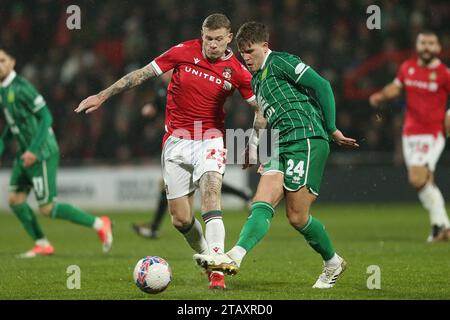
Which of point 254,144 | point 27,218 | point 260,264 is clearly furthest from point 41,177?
point 254,144

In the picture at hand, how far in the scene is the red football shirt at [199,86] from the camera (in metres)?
7.34

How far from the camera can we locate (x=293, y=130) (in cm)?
676

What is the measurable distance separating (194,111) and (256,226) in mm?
1454

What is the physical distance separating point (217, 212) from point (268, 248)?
372 centimetres

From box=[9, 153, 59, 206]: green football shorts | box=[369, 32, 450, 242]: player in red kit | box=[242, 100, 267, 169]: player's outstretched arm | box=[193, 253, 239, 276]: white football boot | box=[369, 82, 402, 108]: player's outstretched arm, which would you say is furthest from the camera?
box=[369, 32, 450, 242]: player in red kit

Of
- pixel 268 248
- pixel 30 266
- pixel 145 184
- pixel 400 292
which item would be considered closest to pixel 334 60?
pixel 145 184

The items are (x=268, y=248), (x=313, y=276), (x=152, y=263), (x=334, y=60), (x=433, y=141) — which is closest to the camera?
(x=152, y=263)

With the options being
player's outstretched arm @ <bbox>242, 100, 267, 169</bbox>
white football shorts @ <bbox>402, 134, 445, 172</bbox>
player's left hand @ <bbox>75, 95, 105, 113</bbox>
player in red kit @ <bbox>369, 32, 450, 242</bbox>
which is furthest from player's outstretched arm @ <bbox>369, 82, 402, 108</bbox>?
player's left hand @ <bbox>75, 95, 105, 113</bbox>

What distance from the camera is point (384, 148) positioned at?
57.7ft

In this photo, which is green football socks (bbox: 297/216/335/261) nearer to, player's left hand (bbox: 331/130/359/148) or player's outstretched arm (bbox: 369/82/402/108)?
player's left hand (bbox: 331/130/359/148)

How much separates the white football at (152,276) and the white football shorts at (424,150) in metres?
5.69

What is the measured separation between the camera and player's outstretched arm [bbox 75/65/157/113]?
671 centimetres
